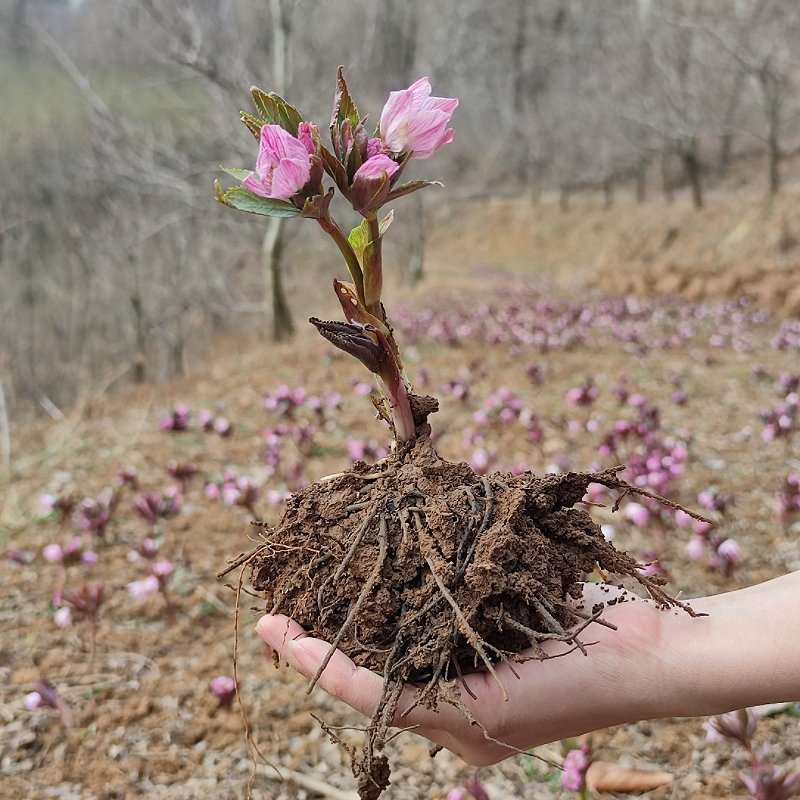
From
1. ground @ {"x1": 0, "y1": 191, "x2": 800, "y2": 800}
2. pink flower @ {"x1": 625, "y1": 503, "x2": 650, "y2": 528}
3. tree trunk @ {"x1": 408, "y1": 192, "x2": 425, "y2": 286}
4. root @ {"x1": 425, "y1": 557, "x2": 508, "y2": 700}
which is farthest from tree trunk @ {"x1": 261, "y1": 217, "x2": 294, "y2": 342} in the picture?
tree trunk @ {"x1": 408, "y1": 192, "x2": 425, "y2": 286}

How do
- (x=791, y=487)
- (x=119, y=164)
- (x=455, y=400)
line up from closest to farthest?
1. (x=791, y=487)
2. (x=455, y=400)
3. (x=119, y=164)

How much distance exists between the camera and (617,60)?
2373 cm

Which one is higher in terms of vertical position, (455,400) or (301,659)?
(301,659)

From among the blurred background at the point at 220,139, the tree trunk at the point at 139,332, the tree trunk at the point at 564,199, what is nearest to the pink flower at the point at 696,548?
the blurred background at the point at 220,139

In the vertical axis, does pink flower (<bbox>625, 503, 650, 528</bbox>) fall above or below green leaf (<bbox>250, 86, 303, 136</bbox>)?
below

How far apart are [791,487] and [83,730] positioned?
330 centimetres

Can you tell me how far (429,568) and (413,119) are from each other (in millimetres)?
890

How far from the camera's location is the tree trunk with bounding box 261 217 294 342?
9.10 meters

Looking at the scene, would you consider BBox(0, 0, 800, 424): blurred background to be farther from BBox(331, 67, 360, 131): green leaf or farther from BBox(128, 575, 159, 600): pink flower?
BBox(331, 67, 360, 131): green leaf

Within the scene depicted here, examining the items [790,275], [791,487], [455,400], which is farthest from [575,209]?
[791,487]

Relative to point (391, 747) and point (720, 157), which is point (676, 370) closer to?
point (391, 747)

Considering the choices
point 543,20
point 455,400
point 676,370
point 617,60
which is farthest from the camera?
point 543,20

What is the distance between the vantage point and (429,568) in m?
1.29

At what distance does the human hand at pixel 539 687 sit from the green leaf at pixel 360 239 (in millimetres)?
805
